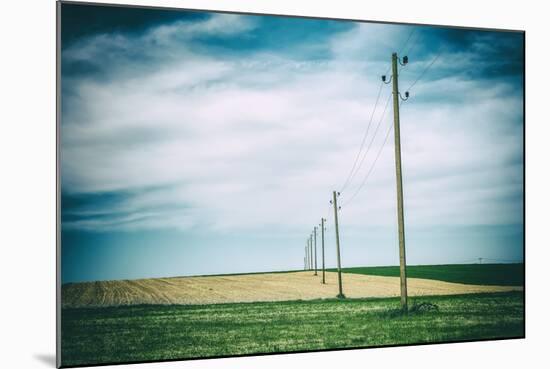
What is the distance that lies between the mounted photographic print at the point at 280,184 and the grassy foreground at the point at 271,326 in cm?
2

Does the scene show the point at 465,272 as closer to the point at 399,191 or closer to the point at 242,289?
the point at 399,191

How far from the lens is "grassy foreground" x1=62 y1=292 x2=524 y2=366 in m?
9.12

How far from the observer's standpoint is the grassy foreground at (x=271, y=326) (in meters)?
9.12

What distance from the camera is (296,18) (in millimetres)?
9891

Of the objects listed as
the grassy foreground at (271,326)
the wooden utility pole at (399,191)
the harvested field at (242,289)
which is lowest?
the grassy foreground at (271,326)

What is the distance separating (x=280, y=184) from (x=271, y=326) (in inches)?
64.7

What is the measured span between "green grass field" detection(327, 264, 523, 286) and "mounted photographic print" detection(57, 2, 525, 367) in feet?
0.07

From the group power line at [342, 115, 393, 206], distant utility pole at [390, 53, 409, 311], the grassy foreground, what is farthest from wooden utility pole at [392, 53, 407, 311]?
the grassy foreground

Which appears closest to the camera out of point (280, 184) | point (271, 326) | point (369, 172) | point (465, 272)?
point (271, 326)

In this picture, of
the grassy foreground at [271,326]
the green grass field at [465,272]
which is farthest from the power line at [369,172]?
the grassy foreground at [271,326]

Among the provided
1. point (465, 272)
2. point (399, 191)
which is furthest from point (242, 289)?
point (465, 272)

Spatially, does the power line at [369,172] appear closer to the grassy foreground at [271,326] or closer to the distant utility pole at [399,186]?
the distant utility pole at [399,186]

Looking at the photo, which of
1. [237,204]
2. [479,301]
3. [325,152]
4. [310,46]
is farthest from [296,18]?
[479,301]

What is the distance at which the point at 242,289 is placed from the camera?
9758mm
